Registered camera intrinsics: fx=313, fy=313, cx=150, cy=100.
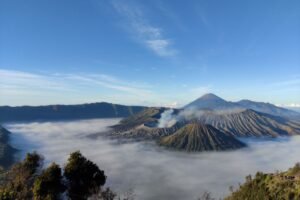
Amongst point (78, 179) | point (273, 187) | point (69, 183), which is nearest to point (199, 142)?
point (273, 187)

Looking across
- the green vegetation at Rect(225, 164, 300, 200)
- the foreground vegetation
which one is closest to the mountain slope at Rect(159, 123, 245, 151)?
the green vegetation at Rect(225, 164, 300, 200)

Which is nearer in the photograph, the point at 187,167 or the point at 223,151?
the point at 187,167

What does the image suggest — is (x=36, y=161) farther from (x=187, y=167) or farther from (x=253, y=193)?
(x=187, y=167)

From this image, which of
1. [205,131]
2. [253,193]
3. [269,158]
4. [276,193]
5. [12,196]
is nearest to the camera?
[12,196]

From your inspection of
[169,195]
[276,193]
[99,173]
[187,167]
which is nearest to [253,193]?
[276,193]

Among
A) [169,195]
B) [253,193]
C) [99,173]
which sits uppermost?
[99,173]

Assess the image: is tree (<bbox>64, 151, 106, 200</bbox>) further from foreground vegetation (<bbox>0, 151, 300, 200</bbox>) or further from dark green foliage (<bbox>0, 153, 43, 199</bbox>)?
dark green foliage (<bbox>0, 153, 43, 199</bbox>)

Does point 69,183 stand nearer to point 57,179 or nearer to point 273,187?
point 57,179
